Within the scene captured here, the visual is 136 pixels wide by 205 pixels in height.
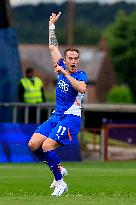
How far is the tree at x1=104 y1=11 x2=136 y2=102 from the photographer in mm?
120812

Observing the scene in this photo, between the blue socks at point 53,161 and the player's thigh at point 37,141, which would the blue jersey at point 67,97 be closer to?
the player's thigh at point 37,141

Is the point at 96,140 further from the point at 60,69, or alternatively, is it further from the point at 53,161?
the point at 60,69

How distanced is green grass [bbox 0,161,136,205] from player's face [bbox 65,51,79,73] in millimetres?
1798

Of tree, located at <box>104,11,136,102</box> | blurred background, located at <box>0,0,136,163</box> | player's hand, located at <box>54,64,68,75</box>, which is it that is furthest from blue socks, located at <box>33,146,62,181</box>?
tree, located at <box>104,11,136,102</box>

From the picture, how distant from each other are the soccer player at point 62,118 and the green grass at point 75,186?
48cm

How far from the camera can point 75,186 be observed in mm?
15820

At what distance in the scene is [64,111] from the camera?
14.3 metres

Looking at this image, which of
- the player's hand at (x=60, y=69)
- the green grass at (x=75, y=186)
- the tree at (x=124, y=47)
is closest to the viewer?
the green grass at (x=75, y=186)

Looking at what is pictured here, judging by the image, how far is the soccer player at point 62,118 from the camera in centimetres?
1423

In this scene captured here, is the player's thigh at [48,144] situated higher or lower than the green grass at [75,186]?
higher

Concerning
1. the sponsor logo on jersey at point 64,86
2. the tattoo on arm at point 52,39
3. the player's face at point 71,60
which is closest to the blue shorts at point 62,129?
the sponsor logo on jersey at point 64,86

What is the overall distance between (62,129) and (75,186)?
6.04ft

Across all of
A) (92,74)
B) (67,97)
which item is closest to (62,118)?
→ (67,97)

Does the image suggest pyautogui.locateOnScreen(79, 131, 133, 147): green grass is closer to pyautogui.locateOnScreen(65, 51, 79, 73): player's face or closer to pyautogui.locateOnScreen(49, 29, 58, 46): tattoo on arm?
pyautogui.locateOnScreen(49, 29, 58, 46): tattoo on arm
